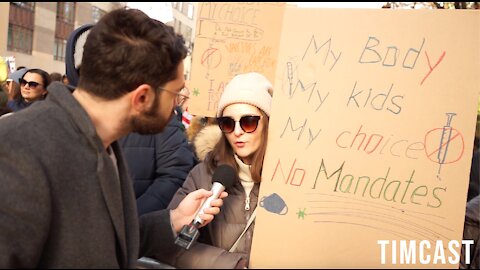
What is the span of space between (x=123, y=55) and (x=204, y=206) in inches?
26.1

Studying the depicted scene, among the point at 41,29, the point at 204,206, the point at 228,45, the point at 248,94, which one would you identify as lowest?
the point at 204,206

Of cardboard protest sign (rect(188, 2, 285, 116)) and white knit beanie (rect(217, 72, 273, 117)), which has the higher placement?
cardboard protest sign (rect(188, 2, 285, 116))

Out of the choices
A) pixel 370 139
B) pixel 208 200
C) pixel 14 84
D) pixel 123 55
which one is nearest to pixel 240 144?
pixel 208 200

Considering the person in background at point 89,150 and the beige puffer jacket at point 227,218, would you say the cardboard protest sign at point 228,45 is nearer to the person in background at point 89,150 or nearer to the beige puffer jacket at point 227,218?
the beige puffer jacket at point 227,218

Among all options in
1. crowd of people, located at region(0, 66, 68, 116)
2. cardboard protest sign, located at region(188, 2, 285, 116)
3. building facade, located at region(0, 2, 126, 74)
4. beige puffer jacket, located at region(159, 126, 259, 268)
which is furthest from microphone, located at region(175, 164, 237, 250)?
building facade, located at region(0, 2, 126, 74)

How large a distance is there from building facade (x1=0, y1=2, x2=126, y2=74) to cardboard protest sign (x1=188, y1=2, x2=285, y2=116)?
20.7 meters

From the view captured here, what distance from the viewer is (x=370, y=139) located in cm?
167

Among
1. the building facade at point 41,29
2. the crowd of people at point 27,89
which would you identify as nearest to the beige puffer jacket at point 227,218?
Answer: the crowd of people at point 27,89

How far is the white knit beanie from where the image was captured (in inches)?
86.1

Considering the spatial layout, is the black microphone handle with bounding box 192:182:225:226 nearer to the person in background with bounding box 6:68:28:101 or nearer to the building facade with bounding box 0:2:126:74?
the person in background with bounding box 6:68:28:101

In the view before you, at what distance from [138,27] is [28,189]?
1.96ft

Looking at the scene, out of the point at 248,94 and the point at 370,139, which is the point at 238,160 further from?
the point at 370,139

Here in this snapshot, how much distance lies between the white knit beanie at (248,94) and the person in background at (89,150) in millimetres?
635

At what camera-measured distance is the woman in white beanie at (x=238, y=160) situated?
6.73 ft
